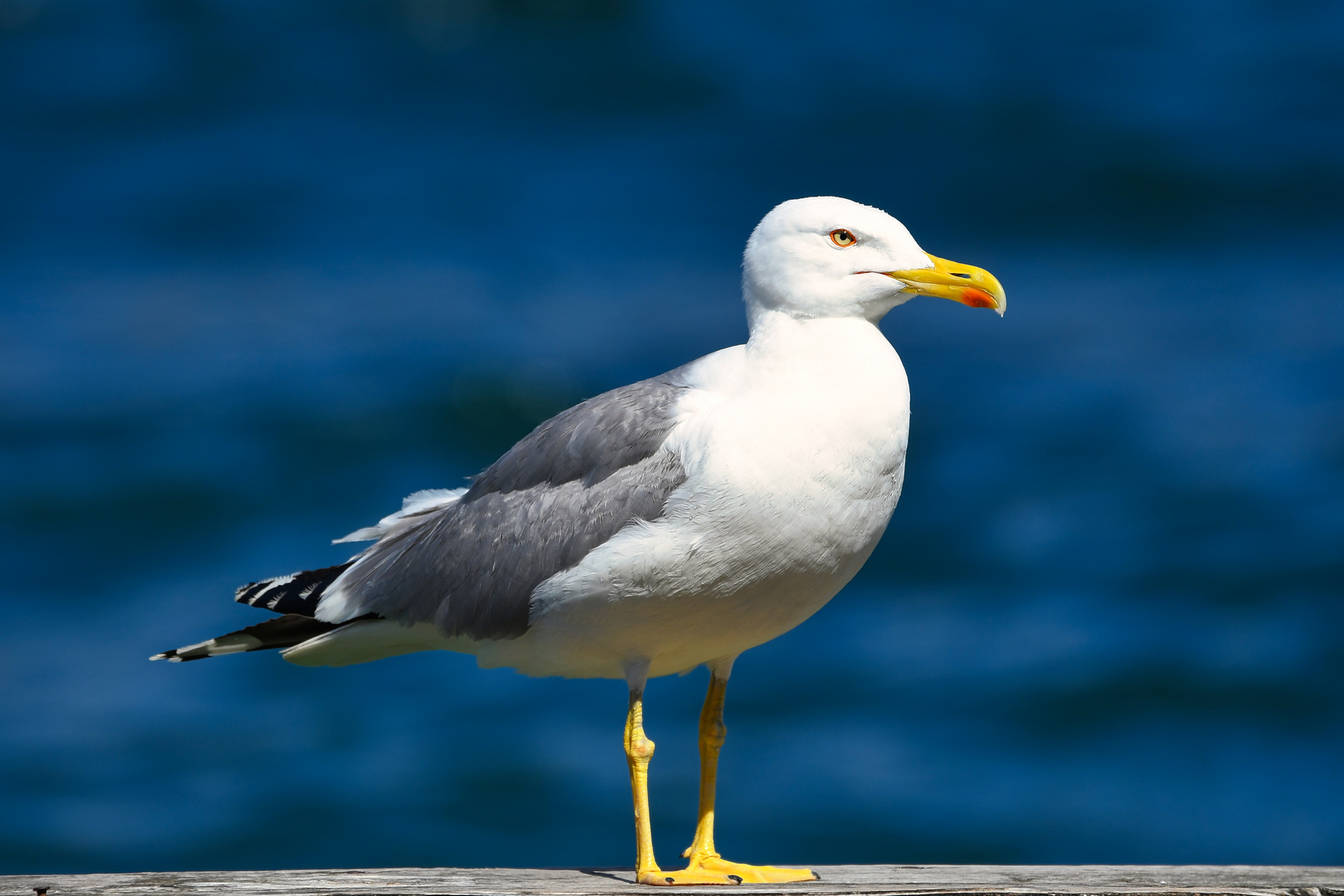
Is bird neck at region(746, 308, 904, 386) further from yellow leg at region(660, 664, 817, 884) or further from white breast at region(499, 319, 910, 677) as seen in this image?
yellow leg at region(660, 664, 817, 884)

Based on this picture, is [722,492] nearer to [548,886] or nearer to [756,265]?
[756,265]

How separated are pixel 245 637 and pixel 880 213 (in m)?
2.56

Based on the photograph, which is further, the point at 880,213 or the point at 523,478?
the point at 523,478

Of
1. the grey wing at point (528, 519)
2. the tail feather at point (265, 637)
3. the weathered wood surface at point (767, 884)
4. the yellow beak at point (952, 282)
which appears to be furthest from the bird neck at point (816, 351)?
the tail feather at point (265, 637)

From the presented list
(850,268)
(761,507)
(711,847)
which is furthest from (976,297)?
(711,847)

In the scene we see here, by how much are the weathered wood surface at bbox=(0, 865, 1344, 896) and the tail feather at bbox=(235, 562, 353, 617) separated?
1.06 metres

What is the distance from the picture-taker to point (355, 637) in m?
4.79

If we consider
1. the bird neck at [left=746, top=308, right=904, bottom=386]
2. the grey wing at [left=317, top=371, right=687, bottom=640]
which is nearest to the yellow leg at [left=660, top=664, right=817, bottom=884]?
the grey wing at [left=317, top=371, right=687, bottom=640]

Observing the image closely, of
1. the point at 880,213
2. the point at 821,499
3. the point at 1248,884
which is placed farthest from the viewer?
the point at 880,213

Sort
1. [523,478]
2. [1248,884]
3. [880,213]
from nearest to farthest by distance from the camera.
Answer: [1248,884], [880,213], [523,478]

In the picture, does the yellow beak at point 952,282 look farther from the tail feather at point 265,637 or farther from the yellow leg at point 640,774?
the tail feather at point 265,637

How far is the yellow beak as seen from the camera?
4102 mm

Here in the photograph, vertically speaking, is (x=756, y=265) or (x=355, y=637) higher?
(x=756, y=265)

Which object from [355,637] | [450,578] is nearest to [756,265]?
[450,578]
